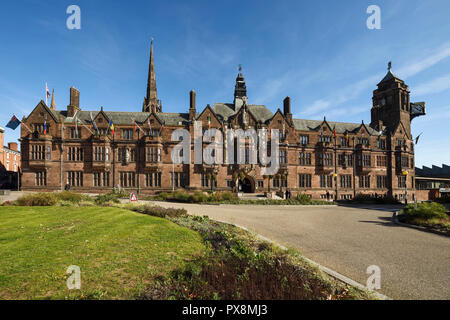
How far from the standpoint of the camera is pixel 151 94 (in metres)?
53.8

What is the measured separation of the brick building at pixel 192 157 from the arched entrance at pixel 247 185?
A: 187mm

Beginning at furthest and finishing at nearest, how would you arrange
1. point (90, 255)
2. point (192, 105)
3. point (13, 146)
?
point (13, 146), point (192, 105), point (90, 255)

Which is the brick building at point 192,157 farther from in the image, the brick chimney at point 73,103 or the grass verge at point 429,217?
the grass verge at point 429,217

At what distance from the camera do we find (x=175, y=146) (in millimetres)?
35031

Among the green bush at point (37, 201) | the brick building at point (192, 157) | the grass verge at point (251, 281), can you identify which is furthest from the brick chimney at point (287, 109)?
the green bush at point (37, 201)

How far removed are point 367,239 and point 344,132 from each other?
126 ft

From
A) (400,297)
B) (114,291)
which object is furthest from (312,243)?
(114,291)

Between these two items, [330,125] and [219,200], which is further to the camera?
[330,125]

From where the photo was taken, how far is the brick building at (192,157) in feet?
109

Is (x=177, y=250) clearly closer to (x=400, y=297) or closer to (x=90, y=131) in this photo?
(x=400, y=297)

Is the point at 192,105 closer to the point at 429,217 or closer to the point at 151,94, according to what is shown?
the point at 151,94

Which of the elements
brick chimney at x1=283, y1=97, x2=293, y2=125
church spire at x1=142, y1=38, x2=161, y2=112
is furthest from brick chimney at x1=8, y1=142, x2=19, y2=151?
brick chimney at x1=283, y1=97, x2=293, y2=125

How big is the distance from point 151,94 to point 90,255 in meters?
54.4

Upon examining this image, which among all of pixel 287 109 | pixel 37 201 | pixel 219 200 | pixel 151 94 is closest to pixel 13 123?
pixel 37 201
